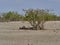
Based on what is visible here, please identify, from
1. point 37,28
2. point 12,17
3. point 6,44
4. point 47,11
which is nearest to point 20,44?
point 6,44

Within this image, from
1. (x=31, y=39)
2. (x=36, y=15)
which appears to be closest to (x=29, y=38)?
(x=31, y=39)

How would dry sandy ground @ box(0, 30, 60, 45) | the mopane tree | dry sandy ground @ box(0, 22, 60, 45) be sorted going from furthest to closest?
1. the mopane tree
2. dry sandy ground @ box(0, 22, 60, 45)
3. dry sandy ground @ box(0, 30, 60, 45)

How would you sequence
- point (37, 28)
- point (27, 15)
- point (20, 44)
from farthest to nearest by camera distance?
point (27, 15)
point (37, 28)
point (20, 44)

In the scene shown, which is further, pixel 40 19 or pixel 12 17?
pixel 12 17

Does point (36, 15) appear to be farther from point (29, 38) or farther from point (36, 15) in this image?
point (29, 38)

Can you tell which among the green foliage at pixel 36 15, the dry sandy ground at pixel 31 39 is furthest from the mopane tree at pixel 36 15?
the dry sandy ground at pixel 31 39

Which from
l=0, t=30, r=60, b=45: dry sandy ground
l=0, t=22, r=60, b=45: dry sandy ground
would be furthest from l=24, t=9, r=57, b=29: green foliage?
l=0, t=30, r=60, b=45: dry sandy ground

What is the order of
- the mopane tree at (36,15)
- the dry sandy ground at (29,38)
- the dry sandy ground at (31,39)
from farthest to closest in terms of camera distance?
the mopane tree at (36,15), the dry sandy ground at (29,38), the dry sandy ground at (31,39)

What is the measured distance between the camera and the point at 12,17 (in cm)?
8406

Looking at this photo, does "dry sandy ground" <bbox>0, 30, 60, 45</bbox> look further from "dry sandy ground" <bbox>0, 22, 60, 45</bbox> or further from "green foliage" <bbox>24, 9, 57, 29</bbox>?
"green foliage" <bbox>24, 9, 57, 29</bbox>

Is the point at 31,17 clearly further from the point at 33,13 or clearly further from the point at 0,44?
the point at 0,44

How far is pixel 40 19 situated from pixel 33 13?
1451mm

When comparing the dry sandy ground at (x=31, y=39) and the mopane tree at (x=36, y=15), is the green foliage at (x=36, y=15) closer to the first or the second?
the mopane tree at (x=36, y=15)

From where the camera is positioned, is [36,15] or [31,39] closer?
[31,39]
